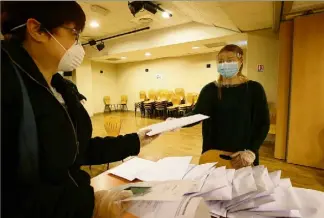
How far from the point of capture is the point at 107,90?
1091 centimetres

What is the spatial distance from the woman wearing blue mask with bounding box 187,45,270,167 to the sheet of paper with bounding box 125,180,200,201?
763 mm

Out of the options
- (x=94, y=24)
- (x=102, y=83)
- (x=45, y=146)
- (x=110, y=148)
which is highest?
(x=94, y=24)

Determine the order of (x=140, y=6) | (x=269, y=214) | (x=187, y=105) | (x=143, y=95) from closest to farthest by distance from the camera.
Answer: (x=269, y=214)
(x=140, y=6)
(x=187, y=105)
(x=143, y=95)

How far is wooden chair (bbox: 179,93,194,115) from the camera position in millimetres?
7430

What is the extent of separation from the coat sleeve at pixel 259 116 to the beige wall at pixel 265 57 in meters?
3.78

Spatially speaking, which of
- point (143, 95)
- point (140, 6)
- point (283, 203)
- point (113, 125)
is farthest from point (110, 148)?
point (143, 95)

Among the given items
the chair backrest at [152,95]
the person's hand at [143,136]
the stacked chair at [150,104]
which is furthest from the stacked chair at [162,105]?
the person's hand at [143,136]

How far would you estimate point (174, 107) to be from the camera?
7.54 metres

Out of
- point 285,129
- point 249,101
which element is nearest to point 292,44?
point 285,129

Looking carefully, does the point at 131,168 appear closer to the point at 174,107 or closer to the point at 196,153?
the point at 196,153

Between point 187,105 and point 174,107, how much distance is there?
19.2 inches

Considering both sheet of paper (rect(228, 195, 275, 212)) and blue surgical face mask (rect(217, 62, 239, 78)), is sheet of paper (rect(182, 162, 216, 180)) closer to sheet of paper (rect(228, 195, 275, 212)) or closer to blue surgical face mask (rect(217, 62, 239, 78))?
sheet of paper (rect(228, 195, 275, 212))

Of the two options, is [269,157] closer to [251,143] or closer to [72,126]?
[251,143]

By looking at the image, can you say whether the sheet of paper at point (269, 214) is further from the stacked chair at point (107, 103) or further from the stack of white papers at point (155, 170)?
the stacked chair at point (107, 103)
